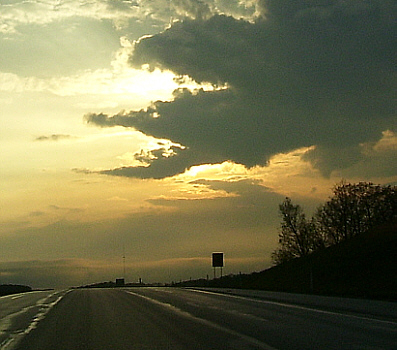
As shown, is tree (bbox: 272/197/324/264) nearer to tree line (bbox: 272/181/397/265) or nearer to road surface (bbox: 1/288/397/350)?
tree line (bbox: 272/181/397/265)

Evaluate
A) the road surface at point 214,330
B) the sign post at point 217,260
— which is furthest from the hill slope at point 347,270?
the road surface at point 214,330

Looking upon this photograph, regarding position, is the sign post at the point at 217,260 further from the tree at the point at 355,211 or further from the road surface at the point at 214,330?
the road surface at the point at 214,330

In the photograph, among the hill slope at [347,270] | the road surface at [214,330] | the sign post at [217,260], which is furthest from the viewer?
the sign post at [217,260]

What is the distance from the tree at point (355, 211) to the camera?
93875 millimetres

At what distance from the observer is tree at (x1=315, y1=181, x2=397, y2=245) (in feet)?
A: 308

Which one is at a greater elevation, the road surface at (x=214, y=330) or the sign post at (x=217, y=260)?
the sign post at (x=217, y=260)

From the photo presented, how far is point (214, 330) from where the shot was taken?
19469mm

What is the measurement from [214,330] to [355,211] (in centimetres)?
7978

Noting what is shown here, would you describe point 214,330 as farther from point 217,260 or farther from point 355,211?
point 355,211

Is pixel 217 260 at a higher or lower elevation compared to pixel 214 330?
higher

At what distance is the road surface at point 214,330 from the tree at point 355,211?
68794mm

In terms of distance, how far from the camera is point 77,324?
22.8m

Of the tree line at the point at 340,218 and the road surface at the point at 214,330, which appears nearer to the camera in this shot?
the road surface at the point at 214,330

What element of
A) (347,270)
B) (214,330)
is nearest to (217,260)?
(347,270)
